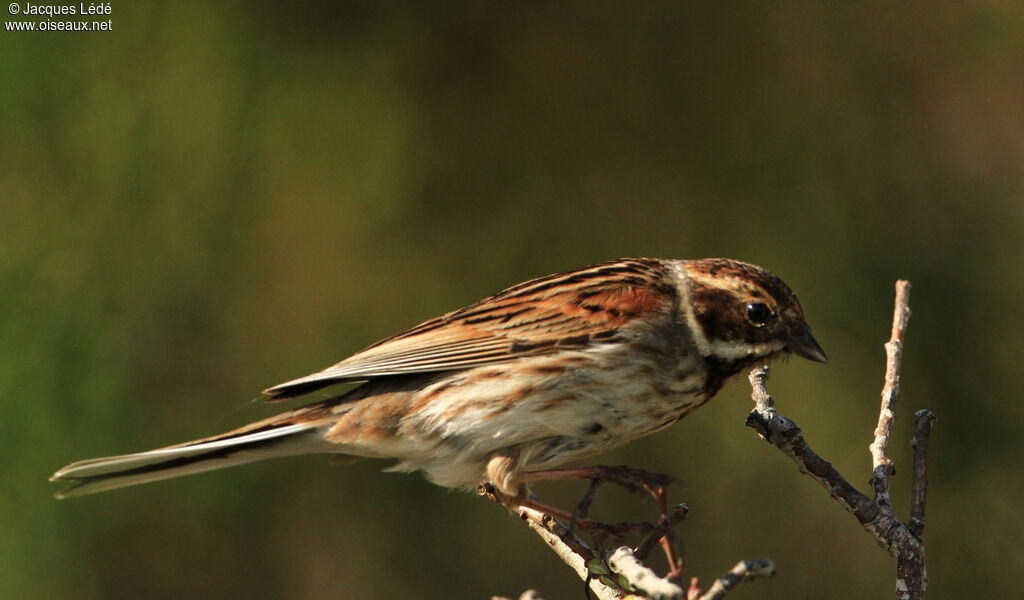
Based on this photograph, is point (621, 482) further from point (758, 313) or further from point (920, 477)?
point (920, 477)

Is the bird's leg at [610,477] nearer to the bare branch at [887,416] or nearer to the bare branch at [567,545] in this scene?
the bare branch at [567,545]

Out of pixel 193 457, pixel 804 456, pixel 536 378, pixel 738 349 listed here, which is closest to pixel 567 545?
pixel 536 378

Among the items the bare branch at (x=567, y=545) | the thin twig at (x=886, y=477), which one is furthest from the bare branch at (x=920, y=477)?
the bare branch at (x=567, y=545)

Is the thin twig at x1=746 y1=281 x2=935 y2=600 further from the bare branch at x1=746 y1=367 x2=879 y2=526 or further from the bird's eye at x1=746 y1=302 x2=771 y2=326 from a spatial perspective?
the bird's eye at x1=746 y1=302 x2=771 y2=326

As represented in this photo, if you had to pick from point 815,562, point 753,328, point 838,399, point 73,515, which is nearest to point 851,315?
point 838,399

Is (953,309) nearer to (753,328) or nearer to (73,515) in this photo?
(753,328)

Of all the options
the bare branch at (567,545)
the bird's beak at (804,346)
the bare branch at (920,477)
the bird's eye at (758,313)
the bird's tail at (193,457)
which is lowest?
the bare branch at (567,545)
